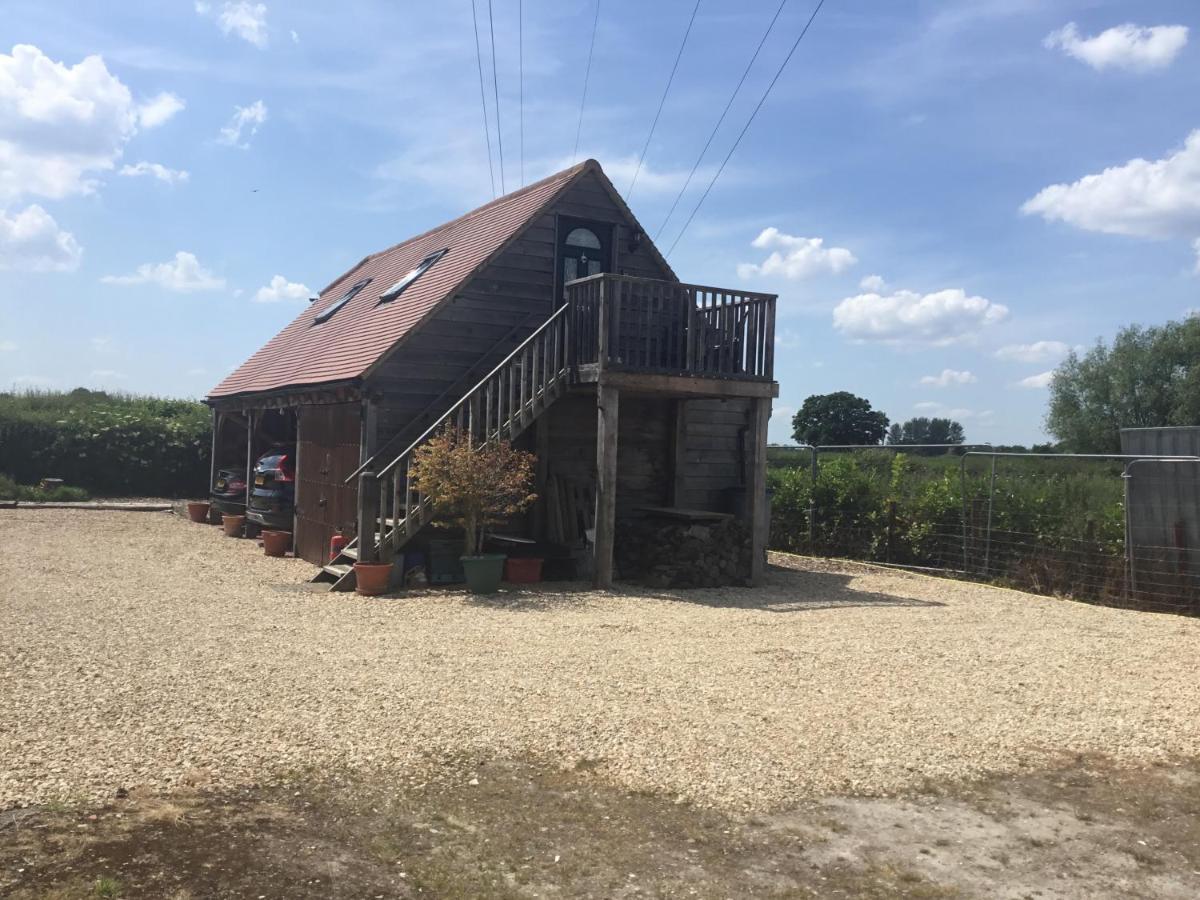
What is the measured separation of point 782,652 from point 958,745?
2.59 meters

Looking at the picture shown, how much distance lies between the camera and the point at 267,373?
18734 millimetres

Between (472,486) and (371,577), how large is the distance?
154 centimetres

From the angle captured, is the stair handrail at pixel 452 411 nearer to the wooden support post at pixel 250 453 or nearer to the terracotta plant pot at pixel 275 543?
the terracotta plant pot at pixel 275 543

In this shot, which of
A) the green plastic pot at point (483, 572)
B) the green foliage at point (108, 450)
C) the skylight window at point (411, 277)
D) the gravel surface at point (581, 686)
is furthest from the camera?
the green foliage at point (108, 450)

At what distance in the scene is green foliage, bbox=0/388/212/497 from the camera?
25.5 metres

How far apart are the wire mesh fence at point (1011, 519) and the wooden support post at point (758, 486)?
317cm

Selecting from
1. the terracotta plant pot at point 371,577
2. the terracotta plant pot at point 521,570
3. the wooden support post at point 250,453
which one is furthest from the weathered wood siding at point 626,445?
the wooden support post at point 250,453

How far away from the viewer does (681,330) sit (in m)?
13.4

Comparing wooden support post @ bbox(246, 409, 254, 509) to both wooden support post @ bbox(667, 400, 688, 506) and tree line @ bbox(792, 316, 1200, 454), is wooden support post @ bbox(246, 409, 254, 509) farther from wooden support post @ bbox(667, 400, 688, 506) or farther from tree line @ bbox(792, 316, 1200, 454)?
tree line @ bbox(792, 316, 1200, 454)

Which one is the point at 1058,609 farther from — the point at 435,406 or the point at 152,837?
the point at 152,837

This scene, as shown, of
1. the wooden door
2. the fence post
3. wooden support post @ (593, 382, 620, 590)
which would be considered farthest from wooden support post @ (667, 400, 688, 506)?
the wooden door

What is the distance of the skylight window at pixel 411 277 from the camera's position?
16.6 m

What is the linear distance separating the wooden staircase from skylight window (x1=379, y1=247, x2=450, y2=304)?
333cm

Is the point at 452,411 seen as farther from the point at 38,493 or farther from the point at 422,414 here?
the point at 38,493
